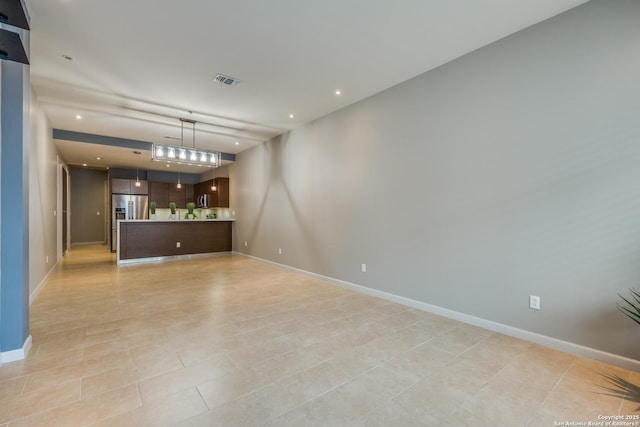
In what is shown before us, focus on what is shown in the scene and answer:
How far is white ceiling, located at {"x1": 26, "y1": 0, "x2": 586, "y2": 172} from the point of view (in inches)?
94.5

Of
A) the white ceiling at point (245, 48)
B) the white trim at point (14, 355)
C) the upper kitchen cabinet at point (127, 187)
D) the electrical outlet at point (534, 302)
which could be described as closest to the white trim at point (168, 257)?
the white ceiling at point (245, 48)

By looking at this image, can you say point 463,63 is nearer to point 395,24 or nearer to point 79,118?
point 395,24

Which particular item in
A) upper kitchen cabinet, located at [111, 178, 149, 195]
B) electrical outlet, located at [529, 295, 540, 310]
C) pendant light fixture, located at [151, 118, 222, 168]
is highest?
pendant light fixture, located at [151, 118, 222, 168]

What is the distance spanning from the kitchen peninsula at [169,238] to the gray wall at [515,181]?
4586mm

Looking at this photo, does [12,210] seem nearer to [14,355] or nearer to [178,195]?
[14,355]

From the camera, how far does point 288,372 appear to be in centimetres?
208

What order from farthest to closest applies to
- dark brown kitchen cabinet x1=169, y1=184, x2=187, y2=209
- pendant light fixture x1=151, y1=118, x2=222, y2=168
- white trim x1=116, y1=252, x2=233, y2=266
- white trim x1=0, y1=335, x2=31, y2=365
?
dark brown kitchen cabinet x1=169, y1=184, x2=187, y2=209, white trim x1=116, y1=252, x2=233, y2=266, pendant light fixture x1=151, y1=118, x2=222, y2=168, white trim x1=0, y1=335, x2=31, y2=365

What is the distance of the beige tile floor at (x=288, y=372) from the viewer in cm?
165

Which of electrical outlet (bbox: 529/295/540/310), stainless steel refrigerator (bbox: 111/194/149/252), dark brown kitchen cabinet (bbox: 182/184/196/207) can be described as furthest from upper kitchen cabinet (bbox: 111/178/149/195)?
electrical outlet (bbox: 529/295/540/310)

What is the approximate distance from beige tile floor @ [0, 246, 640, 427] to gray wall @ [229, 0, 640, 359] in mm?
386

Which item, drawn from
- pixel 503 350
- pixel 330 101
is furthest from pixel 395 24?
pixel 503 350

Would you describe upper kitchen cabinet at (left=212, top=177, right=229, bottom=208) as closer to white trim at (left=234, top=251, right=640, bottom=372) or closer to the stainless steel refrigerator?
the stainless steel refrigerator

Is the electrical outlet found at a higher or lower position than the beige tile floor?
higher

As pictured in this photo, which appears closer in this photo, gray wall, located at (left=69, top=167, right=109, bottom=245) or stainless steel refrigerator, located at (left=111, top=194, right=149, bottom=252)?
stainless steel refrigerator, located at (left=111, top=194, right=149, bottom=252)
